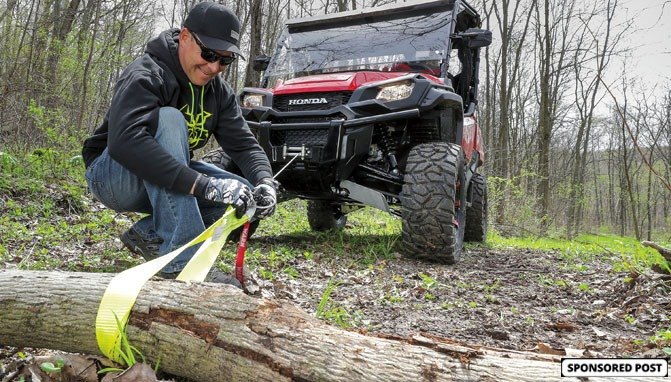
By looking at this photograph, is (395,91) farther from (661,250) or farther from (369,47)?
(661,250)

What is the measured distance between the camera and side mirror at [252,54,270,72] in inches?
212

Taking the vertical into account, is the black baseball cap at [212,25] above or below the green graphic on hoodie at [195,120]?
above

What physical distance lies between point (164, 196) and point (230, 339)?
1222 millimetres

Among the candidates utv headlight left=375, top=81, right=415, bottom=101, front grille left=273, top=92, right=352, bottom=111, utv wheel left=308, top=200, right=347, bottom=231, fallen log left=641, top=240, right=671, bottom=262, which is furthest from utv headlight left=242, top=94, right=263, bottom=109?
fallen log left=641, top=240, right=671, bottom=262

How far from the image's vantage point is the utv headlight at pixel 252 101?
4320 millimetres

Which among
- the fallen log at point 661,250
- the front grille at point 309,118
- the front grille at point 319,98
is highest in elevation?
the front grille at point 319,98

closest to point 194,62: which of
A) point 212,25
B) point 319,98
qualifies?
point 212,25

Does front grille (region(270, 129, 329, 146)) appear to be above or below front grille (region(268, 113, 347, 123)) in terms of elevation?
below

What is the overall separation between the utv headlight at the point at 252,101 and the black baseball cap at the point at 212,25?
5.69 feet

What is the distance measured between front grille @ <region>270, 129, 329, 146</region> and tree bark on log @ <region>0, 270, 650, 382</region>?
250 cm

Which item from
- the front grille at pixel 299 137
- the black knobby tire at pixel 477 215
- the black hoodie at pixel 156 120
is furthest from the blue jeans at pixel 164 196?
the black knobby tire at pixel 477 215

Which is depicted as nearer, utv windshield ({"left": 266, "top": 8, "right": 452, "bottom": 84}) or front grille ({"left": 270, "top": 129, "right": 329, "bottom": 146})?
front grille ({"left": 270, "top": 129, "right": 329, "bottom": 146})

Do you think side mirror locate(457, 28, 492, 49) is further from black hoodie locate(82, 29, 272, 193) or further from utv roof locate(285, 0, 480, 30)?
black hoodie locate(82, 29, 272, 193)

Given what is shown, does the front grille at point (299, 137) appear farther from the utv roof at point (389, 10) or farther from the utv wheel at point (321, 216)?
the utv wheel at point (321, 216)
